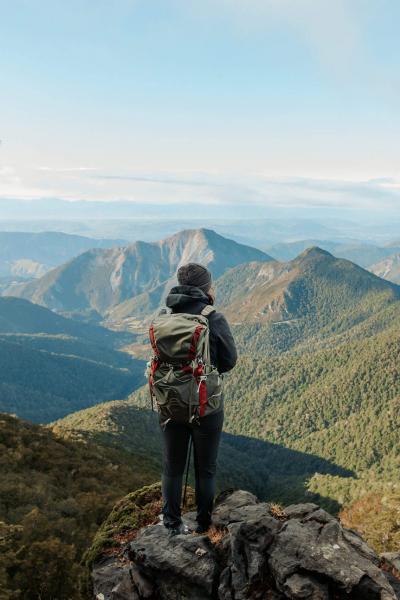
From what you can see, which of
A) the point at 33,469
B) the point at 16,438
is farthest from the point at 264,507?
the point at 16,438

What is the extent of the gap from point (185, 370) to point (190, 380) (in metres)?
0.27

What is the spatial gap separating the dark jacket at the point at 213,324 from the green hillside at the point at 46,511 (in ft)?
21.4

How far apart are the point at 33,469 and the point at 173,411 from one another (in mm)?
27417

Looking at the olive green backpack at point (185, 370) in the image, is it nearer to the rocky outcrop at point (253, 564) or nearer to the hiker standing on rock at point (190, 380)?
the hiker standing on rock at point (190, 380)

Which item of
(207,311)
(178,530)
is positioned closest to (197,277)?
(207,311)

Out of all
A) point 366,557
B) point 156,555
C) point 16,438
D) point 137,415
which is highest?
point 366,557

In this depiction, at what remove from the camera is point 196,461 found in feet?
38.9

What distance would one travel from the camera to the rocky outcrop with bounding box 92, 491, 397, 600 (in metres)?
9.34

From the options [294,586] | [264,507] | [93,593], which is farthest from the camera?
[264,507]

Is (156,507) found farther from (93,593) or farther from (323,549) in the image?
(323,549)

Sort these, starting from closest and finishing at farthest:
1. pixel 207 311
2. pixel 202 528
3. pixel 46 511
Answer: pixel 207 311 < pixel 202 528 < pixel 46 511

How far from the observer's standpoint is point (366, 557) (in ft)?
35.0

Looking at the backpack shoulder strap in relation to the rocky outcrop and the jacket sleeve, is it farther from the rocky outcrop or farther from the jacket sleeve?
the rocky outcrop

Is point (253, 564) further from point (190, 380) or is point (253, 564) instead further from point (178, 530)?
point (190, 380)
